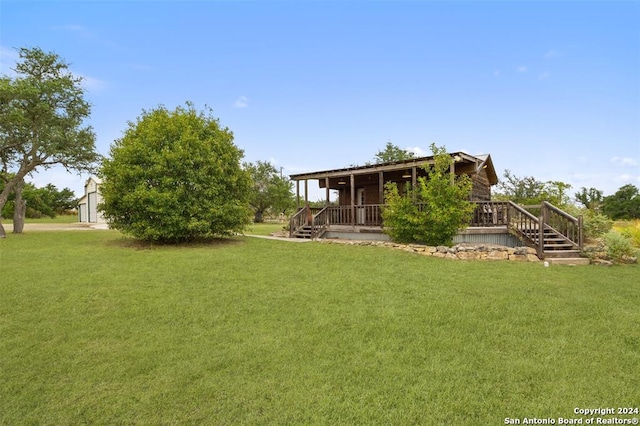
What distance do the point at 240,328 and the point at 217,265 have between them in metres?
4.05

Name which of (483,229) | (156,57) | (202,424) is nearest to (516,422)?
(202,424)

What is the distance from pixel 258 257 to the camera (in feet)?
31.3

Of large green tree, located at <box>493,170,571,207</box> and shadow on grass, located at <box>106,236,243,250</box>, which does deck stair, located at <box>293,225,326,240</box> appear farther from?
large green tree, located at <box>493,170,571,207</box>

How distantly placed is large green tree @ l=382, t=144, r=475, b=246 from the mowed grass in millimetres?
3164

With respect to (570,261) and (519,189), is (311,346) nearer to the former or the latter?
(570,261)

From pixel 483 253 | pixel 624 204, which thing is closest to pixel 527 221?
pixel 483 253

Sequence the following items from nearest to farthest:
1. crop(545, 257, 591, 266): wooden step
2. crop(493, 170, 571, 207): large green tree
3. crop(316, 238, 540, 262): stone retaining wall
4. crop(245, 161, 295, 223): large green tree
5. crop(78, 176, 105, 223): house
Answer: crop(545, 257, 591, 266): wooden step < crop(316, 238, 540, 262): stone retaining wall < crop(493, 170, 571, 207): large green tree < crop(78, 176, 105, 223): house < crop(245, 161, 295, 223): large green tree

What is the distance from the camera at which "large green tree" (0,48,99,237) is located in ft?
47.4

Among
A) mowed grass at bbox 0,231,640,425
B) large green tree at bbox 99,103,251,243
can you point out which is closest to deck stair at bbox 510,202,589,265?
mowed grass at bbox 0,231,640,425

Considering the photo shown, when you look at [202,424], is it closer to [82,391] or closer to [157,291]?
[82,391]

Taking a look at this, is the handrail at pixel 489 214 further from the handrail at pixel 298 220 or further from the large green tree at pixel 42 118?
the large green tree at pixel 42 118

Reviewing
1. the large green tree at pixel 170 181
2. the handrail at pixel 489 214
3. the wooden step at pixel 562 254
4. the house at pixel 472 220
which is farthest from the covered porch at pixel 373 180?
the large green tree at pixel 170 181

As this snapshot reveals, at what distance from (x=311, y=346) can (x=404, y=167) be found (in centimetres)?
994

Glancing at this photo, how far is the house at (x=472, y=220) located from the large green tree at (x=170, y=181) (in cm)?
435
